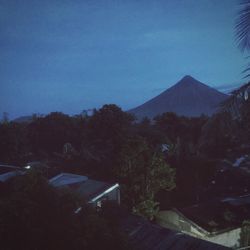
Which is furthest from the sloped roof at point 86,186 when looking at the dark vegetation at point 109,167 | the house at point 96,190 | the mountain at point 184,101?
the mountain at point 184,101

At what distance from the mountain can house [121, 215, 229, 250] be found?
84897mm

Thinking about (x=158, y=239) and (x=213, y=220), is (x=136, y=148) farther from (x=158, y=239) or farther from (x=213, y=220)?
(x=158, y=239)

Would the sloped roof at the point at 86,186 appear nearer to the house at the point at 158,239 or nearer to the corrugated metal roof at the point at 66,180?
the corrugated metal roof at the point at 66,180

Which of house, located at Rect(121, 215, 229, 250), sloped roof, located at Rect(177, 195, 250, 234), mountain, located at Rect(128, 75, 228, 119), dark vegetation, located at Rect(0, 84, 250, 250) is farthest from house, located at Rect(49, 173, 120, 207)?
mountain, located at Rect(128, 75, 228, 119)

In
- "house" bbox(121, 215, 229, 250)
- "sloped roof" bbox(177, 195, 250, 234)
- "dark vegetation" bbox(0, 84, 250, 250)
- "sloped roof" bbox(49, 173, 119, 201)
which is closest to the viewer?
"dark vegetation" bbox(0, 84, 250, 250)

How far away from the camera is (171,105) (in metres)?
107

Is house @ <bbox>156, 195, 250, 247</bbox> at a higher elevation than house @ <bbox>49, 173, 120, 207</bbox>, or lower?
lower

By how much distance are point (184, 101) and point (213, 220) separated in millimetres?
93643

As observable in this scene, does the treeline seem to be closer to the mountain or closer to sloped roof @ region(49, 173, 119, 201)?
sloped roof @ region(49, 173, 119, 201)

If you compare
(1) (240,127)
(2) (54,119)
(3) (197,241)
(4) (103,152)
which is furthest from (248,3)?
(2) (54,119)

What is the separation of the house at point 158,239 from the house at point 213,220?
5.83m

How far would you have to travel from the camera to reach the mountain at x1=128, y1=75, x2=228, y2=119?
98981mm

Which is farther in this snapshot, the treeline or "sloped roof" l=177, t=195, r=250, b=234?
"sloped roof" l=177, t=195, r=250, b=234

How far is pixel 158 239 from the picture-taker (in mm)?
10008
